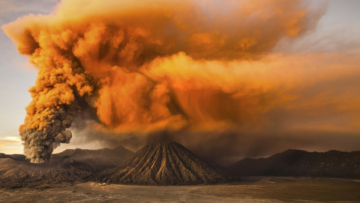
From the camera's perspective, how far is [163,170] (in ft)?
337

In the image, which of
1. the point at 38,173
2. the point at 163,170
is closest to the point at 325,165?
the point at 163,170

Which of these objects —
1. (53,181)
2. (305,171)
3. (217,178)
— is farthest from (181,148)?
(305,171)

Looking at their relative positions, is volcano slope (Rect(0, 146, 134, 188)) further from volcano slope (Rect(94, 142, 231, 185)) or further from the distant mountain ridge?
the distant mountain ridge

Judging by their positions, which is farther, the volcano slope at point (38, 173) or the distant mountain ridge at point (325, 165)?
the distant mountain ridge at point (325, 165)

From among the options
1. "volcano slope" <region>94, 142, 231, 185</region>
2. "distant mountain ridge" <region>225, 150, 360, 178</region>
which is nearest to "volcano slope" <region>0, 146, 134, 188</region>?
"volcano slope" <region>94, 142, 231, 185</region>

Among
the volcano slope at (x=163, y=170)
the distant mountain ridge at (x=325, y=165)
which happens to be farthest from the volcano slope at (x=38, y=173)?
the distant mountain ridge at (x=325, y=165)

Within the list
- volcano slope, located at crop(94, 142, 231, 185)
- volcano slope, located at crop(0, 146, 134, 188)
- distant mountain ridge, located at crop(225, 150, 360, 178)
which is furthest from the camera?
distant mountain ridge, located at crop(225, 150, 360, 178)

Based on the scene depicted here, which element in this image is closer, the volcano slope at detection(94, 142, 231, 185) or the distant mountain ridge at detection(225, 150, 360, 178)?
the volcano slope at detection(94, 142, 231, 185)

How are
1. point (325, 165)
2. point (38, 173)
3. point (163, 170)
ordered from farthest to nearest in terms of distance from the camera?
point (325, 165) → point (163, 170) → point (38, 173)

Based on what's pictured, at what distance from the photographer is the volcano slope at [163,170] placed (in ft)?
317

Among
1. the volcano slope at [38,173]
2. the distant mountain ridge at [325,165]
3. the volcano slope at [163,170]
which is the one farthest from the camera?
the distant mountain ridge at [325,165]

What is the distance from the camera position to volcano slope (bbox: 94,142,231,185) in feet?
317

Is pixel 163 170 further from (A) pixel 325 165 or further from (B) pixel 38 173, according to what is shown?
(A) pixel 325 165

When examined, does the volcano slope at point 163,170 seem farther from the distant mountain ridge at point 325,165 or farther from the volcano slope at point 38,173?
the distant mountain ridge at point 325,165
